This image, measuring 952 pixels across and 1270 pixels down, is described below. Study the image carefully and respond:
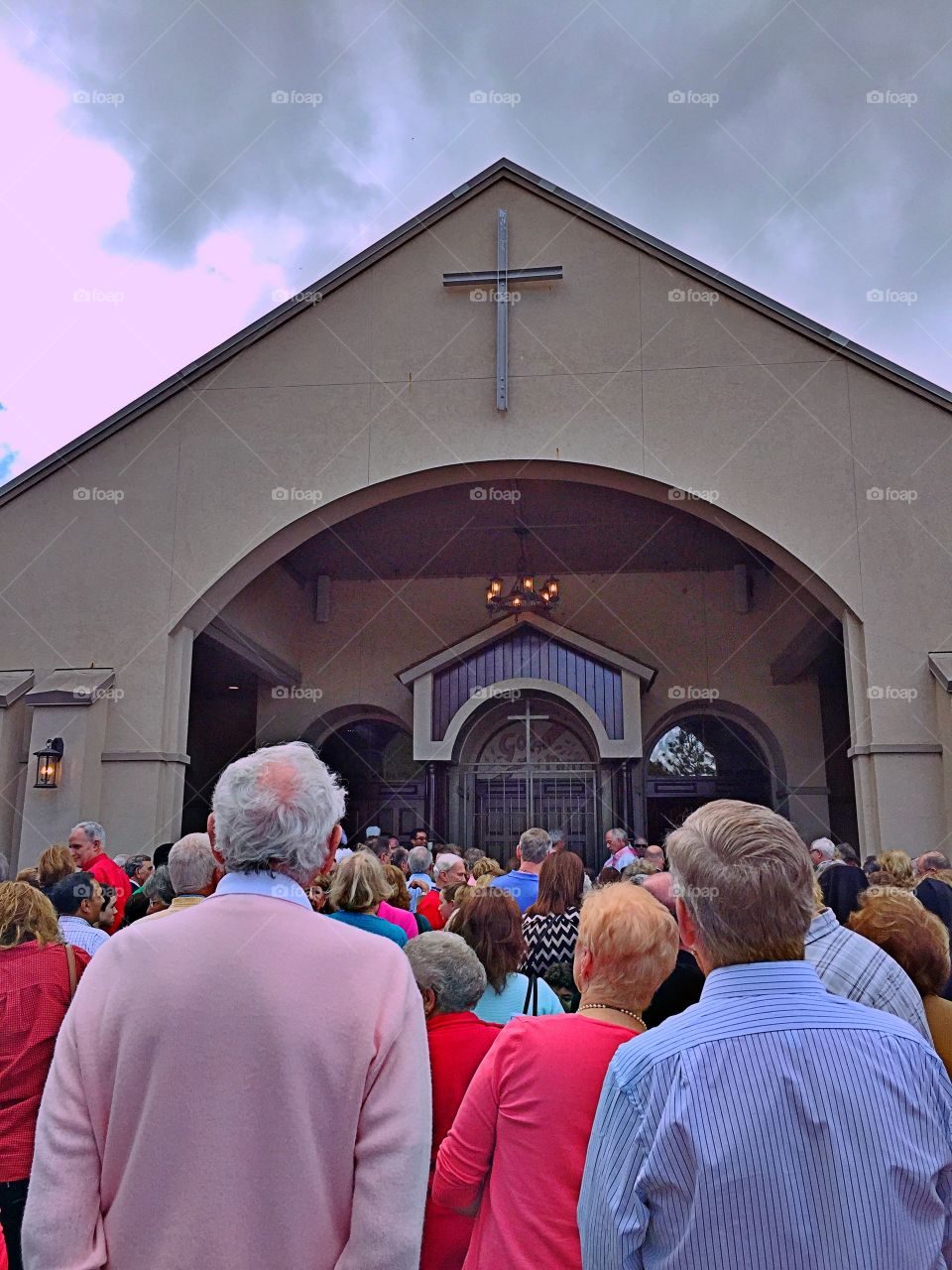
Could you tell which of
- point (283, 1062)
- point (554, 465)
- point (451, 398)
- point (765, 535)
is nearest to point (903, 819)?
point (765, 535)

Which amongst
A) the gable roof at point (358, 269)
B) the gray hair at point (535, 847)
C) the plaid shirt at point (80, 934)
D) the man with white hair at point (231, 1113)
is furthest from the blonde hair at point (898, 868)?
the gable roof at point (358, 269)

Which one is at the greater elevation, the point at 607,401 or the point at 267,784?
the point at 607,401

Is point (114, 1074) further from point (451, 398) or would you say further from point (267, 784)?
point (451, 398)

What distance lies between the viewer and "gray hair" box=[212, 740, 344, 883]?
218cm

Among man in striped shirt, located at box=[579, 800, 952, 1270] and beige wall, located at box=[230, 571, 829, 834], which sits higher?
beige wall, located at box=[230, 571, 829, 834]

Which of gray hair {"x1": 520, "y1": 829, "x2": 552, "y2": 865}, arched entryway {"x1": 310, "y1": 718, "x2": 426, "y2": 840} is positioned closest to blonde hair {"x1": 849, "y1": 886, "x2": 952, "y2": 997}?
gray hair {"x1": 520, "y1": 829, "x2": 552, "y2": 865}

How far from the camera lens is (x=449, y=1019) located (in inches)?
120

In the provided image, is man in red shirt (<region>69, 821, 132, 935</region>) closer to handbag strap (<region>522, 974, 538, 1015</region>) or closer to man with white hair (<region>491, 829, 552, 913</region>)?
man with white hair (<region>491, 829, 552, 913</region>)

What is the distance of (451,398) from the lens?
12.5m

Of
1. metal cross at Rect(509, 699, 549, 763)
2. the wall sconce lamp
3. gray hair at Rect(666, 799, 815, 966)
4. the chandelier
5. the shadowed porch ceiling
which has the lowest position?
gray hair at Rect(666, 799, 815, 966)

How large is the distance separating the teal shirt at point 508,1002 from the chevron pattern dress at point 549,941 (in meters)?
0.80

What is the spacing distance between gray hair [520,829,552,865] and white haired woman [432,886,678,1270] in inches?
146

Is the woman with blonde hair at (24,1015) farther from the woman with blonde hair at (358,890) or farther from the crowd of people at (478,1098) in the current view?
the crowd of people at (478,1098)

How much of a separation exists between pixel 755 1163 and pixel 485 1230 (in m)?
1.01
